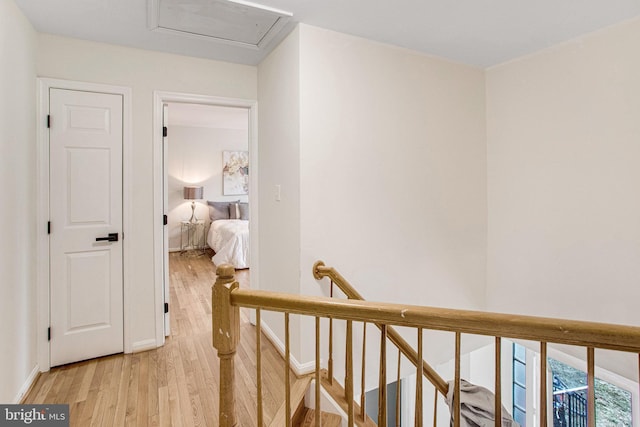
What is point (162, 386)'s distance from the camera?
7.24 feet

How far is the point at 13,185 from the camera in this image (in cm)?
197

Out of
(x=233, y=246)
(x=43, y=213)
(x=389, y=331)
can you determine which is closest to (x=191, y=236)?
(x=233, y=246)

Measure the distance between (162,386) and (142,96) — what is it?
2124mm

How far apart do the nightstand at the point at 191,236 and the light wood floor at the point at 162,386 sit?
3.84m

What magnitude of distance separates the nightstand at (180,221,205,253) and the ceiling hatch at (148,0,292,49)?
186 inches

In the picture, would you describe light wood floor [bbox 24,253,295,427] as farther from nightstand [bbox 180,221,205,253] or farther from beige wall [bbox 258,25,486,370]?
nightstand [bbox 180,221,205,253]

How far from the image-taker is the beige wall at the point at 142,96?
2.52 m

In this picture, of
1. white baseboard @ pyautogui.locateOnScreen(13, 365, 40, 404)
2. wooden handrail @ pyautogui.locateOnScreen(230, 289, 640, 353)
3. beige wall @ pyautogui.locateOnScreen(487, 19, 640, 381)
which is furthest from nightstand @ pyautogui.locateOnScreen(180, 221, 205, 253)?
wooden handrail @ pyautogui.locateOnScreen(230, 289, 640, 353)

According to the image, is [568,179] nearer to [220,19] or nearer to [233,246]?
[220,19]

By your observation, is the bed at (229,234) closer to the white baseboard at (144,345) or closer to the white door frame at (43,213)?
the white baseboard at (144,345)

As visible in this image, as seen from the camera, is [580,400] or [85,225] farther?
[580,400]

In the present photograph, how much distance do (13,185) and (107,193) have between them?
612mm

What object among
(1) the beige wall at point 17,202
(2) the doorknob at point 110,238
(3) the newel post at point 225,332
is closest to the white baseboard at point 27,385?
(1) the beige wall at point 17,202

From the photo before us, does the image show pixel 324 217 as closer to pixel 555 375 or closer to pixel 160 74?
pixel 160 74
